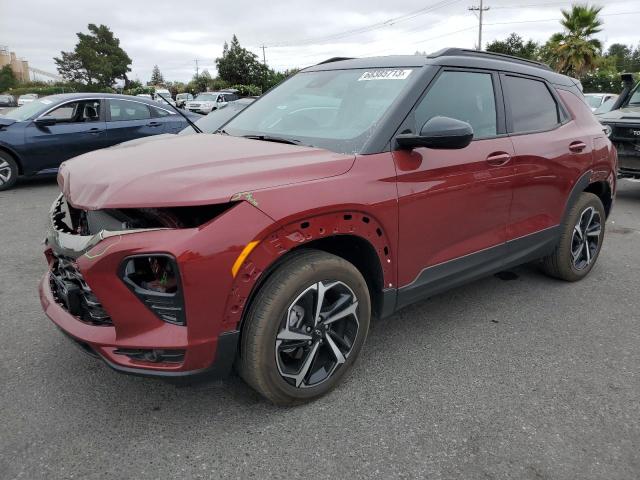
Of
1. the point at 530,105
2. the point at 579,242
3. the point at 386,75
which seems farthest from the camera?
the point at 579,242

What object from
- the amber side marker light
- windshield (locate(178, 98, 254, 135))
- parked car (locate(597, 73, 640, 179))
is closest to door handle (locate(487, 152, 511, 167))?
the amber side marker light

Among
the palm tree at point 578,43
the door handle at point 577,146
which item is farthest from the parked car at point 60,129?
the palm tree at point 578,43

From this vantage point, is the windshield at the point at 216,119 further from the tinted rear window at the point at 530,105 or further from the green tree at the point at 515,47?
the green tree at the point at 515,47

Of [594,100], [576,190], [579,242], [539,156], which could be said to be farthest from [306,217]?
[594,100]

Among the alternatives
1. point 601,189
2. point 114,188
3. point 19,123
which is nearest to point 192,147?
point 114,188

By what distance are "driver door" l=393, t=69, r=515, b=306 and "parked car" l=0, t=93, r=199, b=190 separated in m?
7.07

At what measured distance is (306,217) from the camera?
90.7 inches

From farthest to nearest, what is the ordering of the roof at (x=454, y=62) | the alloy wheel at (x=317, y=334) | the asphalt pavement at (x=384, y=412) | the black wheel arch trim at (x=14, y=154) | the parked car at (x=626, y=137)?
the black wheel arch trim at (x=14, y=154), the parked car at (x=626, y=137), the roof at (x=454, y=62), the alloy wheel at (x=317, y=334), the asphalt pavement at (x=384, y=412)

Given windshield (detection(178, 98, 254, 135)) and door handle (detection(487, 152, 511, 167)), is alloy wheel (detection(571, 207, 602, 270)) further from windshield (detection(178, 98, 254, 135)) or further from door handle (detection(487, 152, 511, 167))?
windshield (detection(178, 98, 254, 135))

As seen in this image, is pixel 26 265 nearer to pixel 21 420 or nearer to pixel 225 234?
pixel 21 420

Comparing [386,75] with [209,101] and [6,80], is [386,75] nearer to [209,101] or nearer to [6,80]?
[209,101]

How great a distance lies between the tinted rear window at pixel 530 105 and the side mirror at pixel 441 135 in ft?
3.41

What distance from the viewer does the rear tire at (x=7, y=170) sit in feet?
26.5

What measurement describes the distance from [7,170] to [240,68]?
43.1 metres
